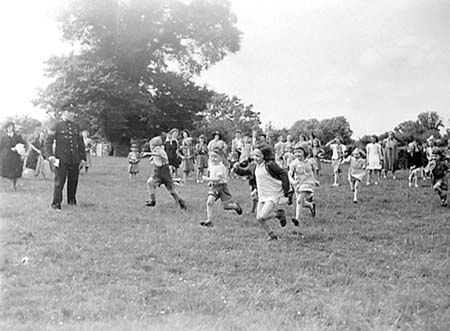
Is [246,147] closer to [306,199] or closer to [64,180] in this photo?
[306,199]

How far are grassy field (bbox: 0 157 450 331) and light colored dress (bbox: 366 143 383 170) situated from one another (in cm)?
441

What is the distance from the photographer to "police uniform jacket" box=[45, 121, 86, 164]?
772 centimetres

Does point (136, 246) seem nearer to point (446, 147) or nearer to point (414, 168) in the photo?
point (446, 147)

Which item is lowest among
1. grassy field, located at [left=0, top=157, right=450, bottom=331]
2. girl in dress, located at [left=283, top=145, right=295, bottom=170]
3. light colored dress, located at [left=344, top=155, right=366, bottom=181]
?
grassy field, located at [left=0, top=157, right=450, bottom=331]

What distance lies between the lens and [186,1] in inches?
245

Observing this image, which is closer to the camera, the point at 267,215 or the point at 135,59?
the point at 267,215

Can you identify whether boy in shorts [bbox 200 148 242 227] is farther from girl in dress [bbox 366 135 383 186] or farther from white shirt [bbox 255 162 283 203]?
girl in dress [bbox 366 135 383 186]

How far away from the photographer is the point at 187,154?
13.2 meters

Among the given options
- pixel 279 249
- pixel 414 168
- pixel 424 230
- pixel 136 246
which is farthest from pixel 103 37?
pixel 414 168

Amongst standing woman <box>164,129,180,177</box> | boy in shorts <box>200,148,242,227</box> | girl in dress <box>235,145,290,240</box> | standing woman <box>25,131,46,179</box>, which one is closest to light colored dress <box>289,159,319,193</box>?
boy in shorts <box>200,148,242,227</box>

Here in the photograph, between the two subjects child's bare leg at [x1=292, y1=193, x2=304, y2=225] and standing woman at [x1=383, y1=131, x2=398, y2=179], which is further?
standing woman at [x1=383, y1=131, x2=398, y2=179]

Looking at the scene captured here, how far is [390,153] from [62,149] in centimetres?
845

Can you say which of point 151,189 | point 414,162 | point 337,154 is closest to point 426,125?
point 151,189

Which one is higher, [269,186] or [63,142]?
[63,142]
